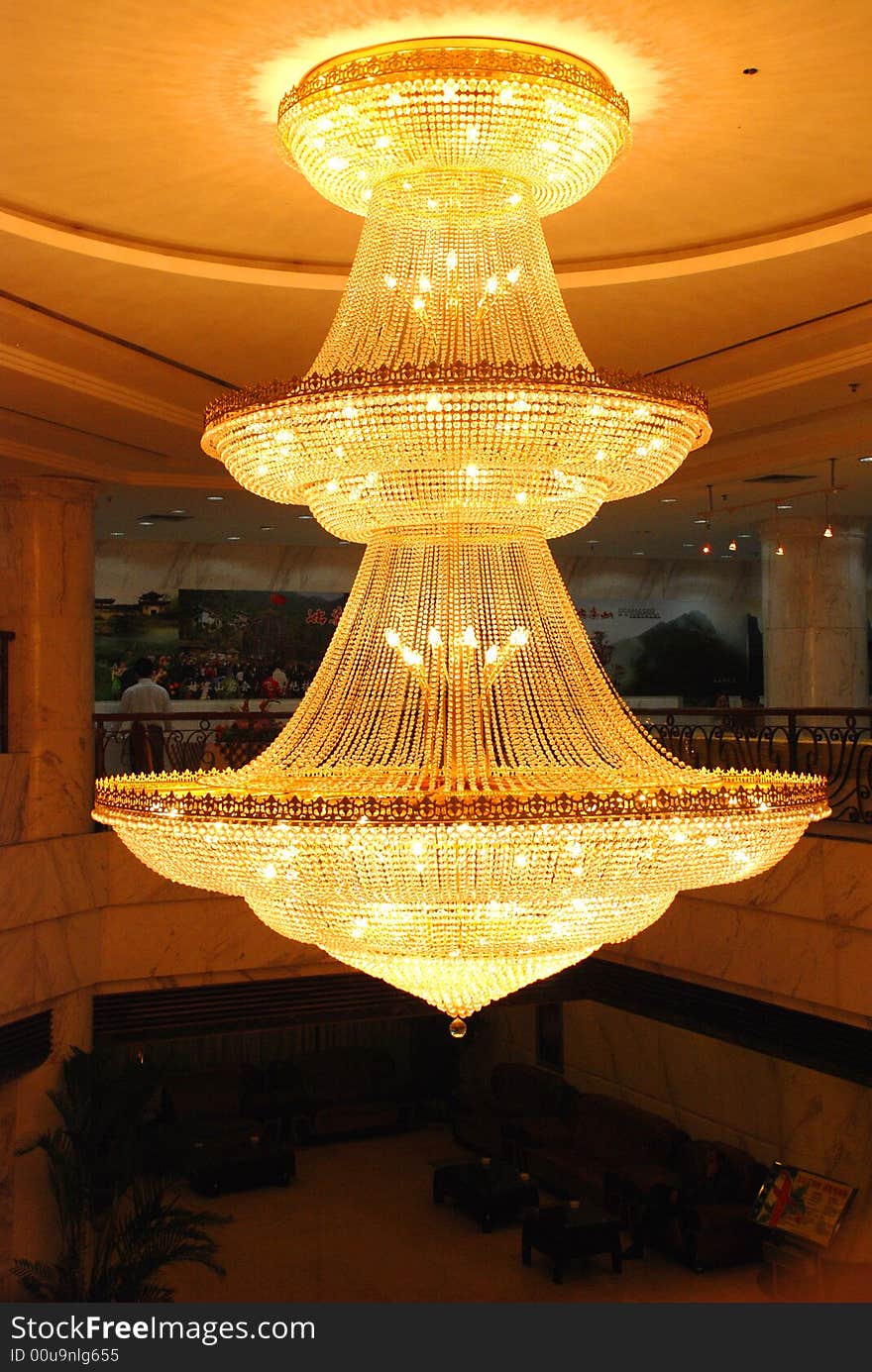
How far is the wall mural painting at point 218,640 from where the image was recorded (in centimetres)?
1636

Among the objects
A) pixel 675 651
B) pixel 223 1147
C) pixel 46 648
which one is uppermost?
pixel 675 651

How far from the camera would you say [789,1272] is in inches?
440

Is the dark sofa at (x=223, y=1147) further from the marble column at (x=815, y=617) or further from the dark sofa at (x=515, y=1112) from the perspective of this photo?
the marble column at (x=815, y=617)

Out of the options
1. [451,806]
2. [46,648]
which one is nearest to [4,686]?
[46,648]

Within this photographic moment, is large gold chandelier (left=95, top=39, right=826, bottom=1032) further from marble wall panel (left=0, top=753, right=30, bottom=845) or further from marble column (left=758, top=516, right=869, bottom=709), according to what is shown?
marble column (left=758, top=516, right=869, bottom=709)

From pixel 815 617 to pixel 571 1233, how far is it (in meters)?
7.00

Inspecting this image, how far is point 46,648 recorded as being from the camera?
1014 cm

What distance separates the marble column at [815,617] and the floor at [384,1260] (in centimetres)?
612

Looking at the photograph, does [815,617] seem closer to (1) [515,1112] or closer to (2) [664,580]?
(2) [664,580]

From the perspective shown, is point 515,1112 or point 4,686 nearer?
point 4,686

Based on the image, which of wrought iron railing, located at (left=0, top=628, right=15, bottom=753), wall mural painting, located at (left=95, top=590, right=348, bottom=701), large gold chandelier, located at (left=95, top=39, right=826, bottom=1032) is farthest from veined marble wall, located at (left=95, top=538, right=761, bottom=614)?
large gold chandelier, located at (left=95, top=39, right=826, bottom=1032)

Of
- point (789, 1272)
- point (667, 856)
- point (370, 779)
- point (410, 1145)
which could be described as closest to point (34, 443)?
point (370, 779)

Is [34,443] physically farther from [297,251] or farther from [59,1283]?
[59,1283]

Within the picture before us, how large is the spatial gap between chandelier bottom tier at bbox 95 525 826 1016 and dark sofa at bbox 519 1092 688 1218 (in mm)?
9789
